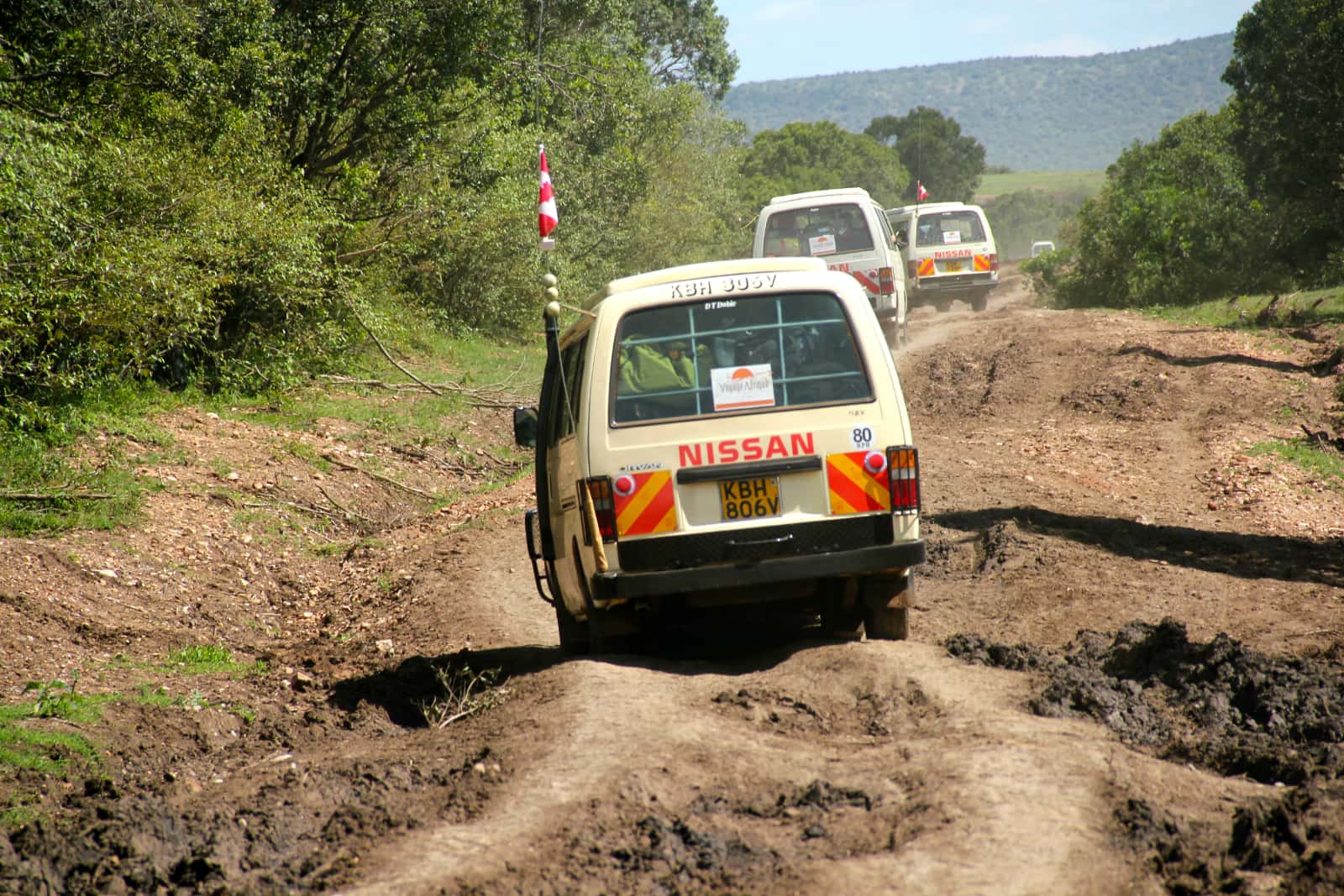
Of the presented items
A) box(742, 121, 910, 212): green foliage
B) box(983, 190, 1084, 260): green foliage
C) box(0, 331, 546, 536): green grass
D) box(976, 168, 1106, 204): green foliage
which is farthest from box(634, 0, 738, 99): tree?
box(976, 168, 1106, 204): green foliage

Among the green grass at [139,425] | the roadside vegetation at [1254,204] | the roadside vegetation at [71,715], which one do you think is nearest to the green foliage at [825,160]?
the roadside vegetation at [1254,204]

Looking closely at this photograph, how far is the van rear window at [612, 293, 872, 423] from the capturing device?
5910 millimetres

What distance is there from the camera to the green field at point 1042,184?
14712 centimetres

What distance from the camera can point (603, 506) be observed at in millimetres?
5793

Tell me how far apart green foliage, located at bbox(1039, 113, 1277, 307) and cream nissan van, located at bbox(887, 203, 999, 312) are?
4200 mm

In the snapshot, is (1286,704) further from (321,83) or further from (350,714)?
(321,83)

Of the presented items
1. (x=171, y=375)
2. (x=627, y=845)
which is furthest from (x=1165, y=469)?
(x=171, y=375)

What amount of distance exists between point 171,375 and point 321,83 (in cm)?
446

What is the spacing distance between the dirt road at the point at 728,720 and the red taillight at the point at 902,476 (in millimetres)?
671

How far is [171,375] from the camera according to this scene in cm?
1445

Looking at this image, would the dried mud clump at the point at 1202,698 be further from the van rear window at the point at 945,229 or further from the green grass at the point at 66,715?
the van rear window at the point at 945,229

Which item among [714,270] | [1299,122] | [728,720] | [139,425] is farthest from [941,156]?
[728,720]

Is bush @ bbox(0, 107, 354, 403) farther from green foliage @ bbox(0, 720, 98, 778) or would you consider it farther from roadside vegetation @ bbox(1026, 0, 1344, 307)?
roadside vegetation @ bbox(1026, 0, 1344, 307)

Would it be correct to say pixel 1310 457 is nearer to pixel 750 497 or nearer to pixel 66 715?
pixel 750 497
